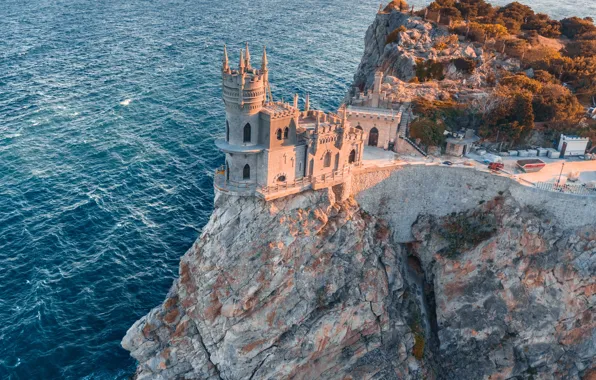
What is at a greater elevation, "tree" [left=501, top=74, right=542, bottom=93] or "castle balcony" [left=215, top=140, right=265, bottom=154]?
"tree" [left=501, top=74, right=542, bottom=93]

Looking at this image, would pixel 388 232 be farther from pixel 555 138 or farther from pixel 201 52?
pixel 201 52

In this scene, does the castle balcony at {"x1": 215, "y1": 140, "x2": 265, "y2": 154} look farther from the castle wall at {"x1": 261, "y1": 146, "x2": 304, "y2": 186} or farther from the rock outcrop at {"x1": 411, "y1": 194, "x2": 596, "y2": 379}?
the rock outcrop at {"x1": 411, "y1": 194, "x2": 596, "y2": 379}

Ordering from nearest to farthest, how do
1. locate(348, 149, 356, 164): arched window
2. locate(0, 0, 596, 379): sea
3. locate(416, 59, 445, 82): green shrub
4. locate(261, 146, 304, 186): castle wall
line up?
locate(261, 146, 304, 186): castle wall → locate(348, 149, 356, 164): arched window → locate(0, 0, 596, 379): sea → locate(416, 59, 445, 82): green shrub

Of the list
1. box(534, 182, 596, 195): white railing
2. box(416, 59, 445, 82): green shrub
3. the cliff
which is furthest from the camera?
box(416, 59, 445, 82): green shrub

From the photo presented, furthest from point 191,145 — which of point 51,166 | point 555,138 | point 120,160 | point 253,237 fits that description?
point 555,138

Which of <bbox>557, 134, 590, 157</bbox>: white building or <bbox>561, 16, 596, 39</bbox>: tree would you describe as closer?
<bbox>557, 134, 590, 157</bbox>: white building

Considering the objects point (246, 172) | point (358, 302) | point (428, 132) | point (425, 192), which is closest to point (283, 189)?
point (246, 172)

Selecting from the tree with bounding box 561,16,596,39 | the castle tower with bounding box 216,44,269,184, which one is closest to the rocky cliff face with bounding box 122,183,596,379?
the castle tower with bounding box 216,44,269,184

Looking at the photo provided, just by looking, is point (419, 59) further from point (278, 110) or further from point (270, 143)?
point (270, 143)
